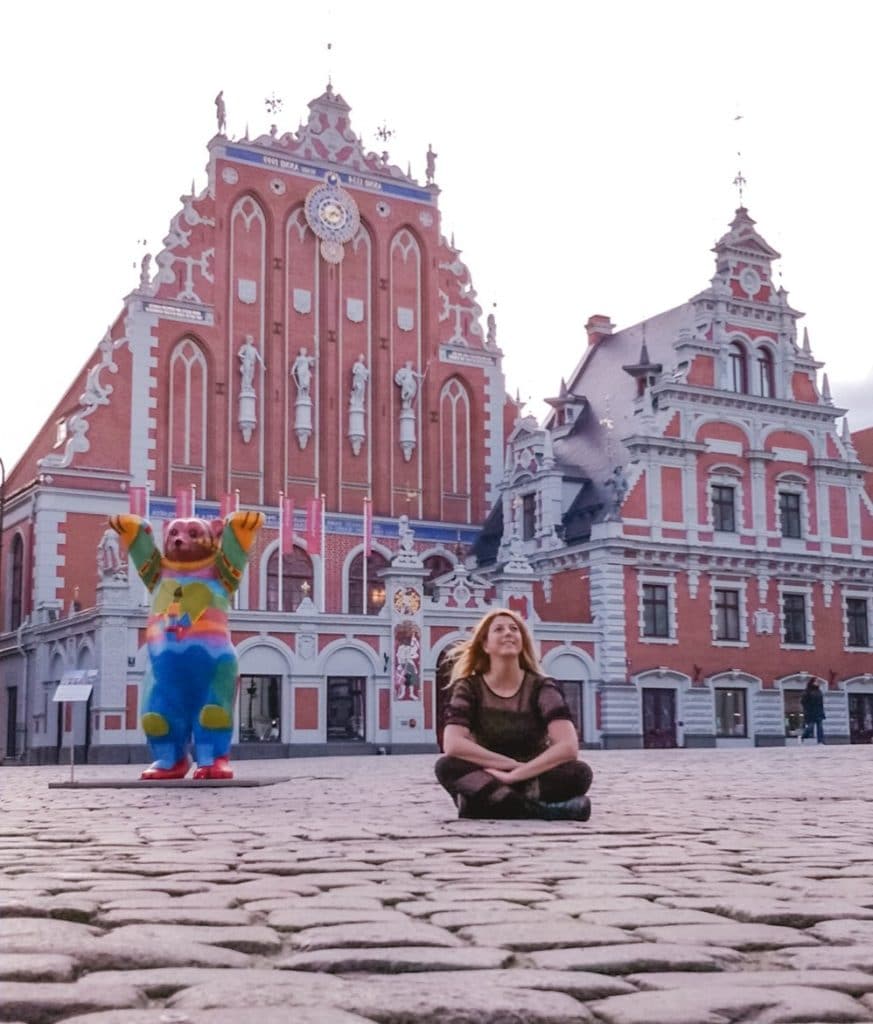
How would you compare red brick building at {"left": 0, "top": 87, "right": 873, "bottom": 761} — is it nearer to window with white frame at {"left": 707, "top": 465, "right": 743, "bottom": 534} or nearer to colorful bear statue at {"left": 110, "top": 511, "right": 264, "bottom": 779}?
window with white frame at {"left": 707, "top": 465, "right": 743, "bottom": 534}

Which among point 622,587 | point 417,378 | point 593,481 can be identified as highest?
point 417,378

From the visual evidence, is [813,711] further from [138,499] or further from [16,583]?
[16,583]

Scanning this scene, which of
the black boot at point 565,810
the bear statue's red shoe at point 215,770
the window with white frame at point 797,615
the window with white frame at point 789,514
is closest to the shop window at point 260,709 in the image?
the window with white frame at point 797,615

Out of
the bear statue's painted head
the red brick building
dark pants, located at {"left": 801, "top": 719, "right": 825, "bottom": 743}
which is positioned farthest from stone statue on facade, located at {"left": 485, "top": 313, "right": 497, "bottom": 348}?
the bear statue's painted head

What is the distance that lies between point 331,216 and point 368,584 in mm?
9822

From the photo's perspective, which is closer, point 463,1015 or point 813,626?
point 463,1015

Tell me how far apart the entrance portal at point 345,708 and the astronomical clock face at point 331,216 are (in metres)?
12.0

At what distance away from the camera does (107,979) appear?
294cm


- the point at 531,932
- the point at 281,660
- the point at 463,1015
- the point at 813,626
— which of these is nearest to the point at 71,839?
the point at 531,932

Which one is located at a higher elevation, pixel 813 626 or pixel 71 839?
pixel 813 626

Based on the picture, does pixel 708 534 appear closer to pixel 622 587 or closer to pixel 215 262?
pixel 622 587

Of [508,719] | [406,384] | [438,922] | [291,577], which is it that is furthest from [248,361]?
[438,922]

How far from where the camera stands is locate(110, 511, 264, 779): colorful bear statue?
1391 centimetres

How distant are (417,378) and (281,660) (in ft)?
34.5
